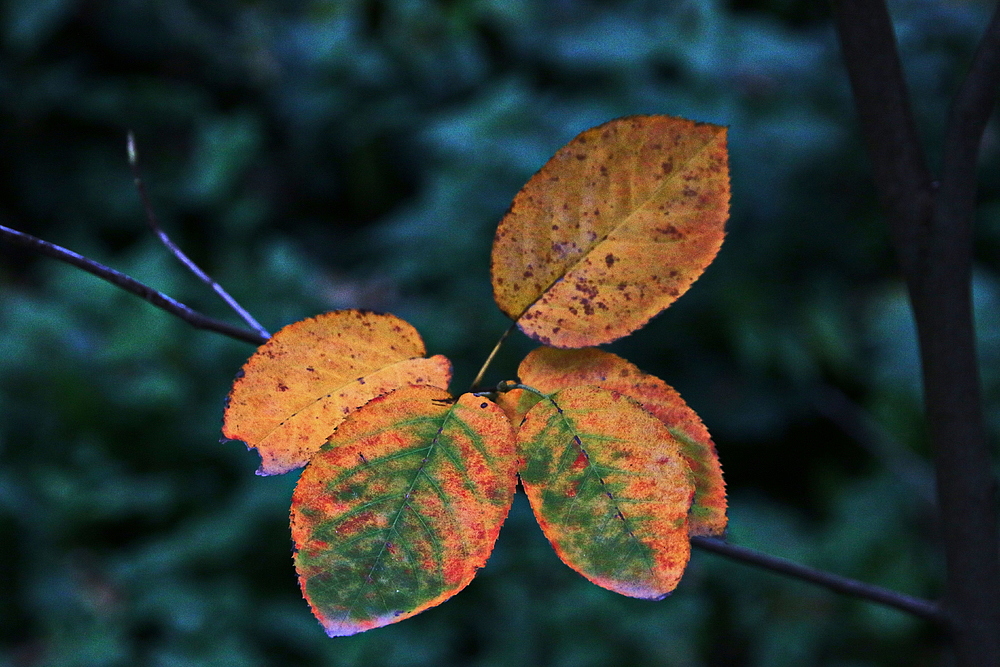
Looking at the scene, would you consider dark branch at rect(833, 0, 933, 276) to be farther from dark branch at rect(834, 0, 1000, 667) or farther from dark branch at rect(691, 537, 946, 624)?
dark branch at rect(691, 537, 946, 624)

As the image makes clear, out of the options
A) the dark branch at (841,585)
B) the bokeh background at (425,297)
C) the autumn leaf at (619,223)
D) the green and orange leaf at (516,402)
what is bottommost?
the bokeh background at (425,297)

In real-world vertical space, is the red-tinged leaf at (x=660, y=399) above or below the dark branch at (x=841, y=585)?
above

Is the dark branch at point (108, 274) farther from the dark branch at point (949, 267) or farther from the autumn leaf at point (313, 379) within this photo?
the dark branch at point (949, 267)

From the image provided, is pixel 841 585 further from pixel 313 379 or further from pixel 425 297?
pixel 425 297

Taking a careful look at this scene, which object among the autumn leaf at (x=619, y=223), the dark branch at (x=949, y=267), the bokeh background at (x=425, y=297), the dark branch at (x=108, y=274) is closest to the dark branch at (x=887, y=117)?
the dark branch at (x=949, y=267)

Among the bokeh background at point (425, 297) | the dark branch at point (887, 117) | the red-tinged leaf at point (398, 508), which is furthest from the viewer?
the bokeh background at point (425, 297)

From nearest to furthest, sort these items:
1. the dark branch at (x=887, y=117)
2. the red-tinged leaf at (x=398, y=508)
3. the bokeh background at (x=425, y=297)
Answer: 1. the red-tinged leaf at (x=398, y=508)
2. the dark branch at (x=887, y=117)
3. the bokeh background at (x=425, y=297)
